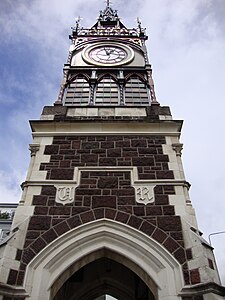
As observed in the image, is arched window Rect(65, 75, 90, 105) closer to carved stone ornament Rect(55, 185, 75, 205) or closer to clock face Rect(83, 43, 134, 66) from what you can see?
Result: clock face Rect(83, 43, 134, 66)

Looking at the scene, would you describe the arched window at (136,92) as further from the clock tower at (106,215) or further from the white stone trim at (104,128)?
the white stone trim at (104,128)

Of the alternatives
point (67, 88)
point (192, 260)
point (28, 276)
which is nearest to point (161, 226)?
point (192, 260)

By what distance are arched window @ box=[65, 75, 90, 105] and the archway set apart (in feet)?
14.1

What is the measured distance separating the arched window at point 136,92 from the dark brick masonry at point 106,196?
232 centimetres

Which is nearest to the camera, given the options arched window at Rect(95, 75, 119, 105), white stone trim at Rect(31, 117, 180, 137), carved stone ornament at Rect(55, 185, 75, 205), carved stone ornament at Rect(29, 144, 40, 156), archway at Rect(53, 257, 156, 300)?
carved stone ornament at Rect(55, 185, 75, 205)

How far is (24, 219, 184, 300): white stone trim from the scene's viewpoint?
4359 mm

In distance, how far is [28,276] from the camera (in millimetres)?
4387

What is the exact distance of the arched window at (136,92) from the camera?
848 centimetres

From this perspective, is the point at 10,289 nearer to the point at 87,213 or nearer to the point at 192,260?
the point at 87,213

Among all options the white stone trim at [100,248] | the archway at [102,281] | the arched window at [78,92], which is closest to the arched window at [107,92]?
the arched window at [78,92]

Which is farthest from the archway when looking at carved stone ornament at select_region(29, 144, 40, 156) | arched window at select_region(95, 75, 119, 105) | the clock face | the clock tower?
the clock face

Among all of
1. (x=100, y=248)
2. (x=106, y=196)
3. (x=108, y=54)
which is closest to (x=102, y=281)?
(x=100, y=248)

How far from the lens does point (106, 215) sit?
5.08m

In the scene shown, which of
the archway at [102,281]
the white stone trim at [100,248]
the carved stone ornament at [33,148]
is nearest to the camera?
the white stone trim at [100,248]
